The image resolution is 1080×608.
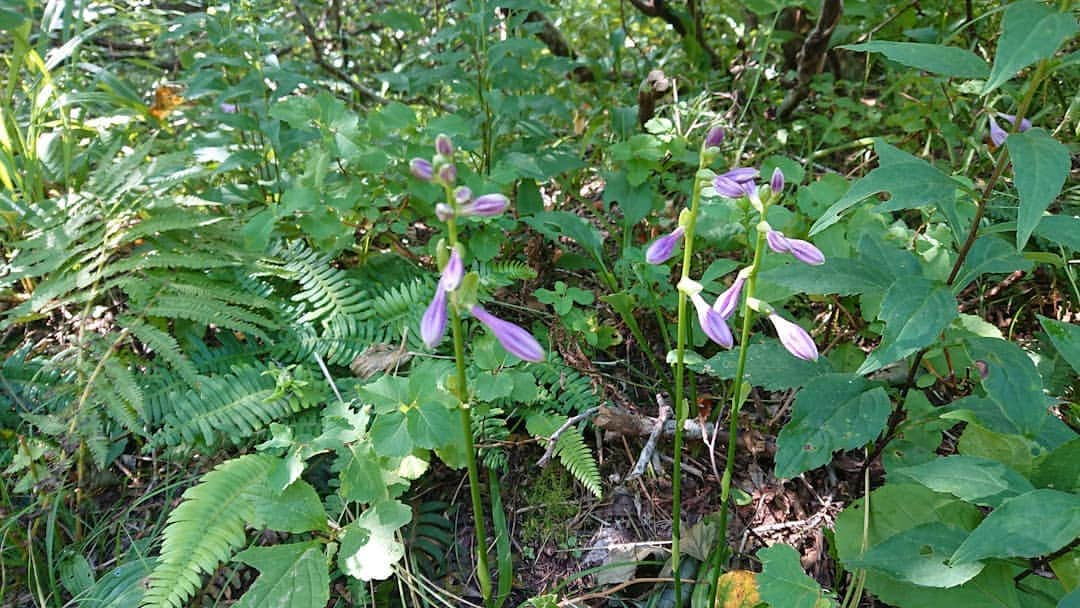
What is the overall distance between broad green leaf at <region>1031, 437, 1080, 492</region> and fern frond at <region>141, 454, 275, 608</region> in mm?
1996

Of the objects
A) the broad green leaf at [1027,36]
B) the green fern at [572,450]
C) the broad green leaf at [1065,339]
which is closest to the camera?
the broad green leaf at [1027,36]

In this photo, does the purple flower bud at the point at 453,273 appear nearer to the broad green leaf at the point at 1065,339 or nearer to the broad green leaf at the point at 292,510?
the broad green leaf at the point at 292,510

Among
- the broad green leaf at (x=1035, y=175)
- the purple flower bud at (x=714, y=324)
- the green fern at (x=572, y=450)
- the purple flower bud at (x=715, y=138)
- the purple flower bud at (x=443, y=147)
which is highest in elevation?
the purple flower bud at (x=443, y=147)

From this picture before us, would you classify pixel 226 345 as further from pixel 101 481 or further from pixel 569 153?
pixel 569 153

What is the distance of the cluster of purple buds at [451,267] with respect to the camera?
1.23 metres

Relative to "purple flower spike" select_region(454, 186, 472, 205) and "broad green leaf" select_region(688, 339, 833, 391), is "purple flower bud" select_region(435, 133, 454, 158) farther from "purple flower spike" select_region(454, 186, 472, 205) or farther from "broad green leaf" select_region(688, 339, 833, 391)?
"broad green leaf" select_region(688, 339, 833, 391)

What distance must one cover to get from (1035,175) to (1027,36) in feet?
0.88

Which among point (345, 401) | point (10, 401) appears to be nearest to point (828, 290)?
point (345, 401)

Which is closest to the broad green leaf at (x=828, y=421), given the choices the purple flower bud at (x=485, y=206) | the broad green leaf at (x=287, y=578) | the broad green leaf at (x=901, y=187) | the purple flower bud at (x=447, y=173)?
the broad green leaf at (x=901, y=187)

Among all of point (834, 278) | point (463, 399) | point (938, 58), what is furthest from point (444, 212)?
point (938, 58)

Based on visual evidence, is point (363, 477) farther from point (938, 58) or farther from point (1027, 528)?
point (938, 58)

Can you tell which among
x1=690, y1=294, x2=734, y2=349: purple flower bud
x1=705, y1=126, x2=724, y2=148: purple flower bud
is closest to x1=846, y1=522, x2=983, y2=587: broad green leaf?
x1=690, y1=294, x2=734, y2=349: purple flower bud

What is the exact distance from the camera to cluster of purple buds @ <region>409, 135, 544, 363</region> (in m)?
1.23

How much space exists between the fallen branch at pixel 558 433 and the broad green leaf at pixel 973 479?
0.98 meters
